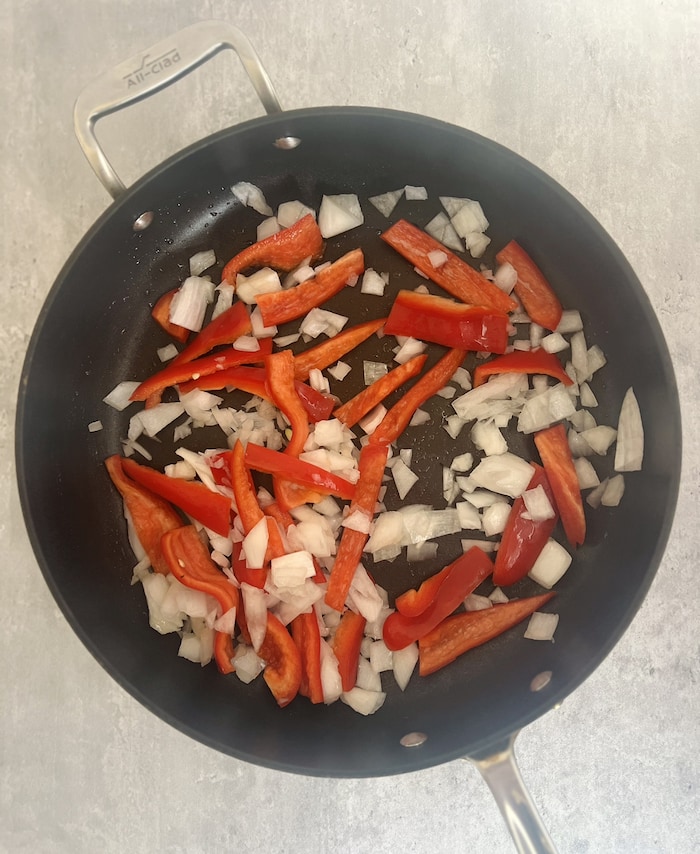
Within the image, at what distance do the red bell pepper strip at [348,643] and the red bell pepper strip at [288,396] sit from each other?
36 centimetres

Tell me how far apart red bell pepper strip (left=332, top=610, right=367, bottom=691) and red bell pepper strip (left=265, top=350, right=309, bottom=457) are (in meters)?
0.36

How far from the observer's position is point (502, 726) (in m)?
1.21

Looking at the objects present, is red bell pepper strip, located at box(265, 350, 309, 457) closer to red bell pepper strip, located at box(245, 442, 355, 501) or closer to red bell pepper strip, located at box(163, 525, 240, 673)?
red bell pepper strip, located at box(245, 442, 355, 501)

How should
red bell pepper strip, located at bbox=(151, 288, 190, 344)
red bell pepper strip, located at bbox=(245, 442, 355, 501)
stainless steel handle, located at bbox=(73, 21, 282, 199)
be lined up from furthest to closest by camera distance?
1. red bell pepper strip, located at bbox=(151, 288, 190, 344)
2. red bell pepper strip, located at bbox=(245, 442, 355, 501)
3. stainless steel handle, located at bbox=(73, 21, 282, 199)

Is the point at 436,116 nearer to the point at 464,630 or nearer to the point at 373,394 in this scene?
the point at 373,394

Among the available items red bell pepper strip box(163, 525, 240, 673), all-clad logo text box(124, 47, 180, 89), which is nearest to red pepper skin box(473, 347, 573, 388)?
red bell pepper strip box(163, 525, 240, 673)

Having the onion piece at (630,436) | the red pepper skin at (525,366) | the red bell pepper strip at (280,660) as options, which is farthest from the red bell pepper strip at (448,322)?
the red bell pepper strip at (280,660)

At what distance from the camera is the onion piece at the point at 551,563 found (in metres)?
1.37

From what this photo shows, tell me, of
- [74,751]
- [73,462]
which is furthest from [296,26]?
[74,751]

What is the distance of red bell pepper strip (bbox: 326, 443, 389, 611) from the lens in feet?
4.26

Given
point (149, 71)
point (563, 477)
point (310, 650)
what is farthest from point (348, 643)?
point (149, 71)

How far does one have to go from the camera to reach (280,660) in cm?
131

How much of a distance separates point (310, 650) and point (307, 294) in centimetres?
73

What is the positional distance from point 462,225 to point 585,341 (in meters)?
0.36
